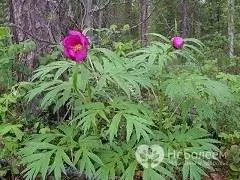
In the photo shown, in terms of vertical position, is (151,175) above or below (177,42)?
below

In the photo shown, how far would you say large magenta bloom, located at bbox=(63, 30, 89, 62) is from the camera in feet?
7.60

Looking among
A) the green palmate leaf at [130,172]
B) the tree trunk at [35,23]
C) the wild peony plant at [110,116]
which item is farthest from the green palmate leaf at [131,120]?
the tree trunk at [35,23]

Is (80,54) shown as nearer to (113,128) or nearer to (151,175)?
(113,128)

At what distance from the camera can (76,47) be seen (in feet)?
7.65

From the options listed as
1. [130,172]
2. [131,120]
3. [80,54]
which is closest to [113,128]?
[131,120]

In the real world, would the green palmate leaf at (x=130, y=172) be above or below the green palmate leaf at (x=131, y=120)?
below

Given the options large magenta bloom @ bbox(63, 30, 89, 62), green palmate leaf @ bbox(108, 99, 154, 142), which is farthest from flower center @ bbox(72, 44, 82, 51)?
green palmate leaf @ bbox(108, 99, 154, 142)

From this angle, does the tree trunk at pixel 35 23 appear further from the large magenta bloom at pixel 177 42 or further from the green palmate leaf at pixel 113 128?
the green palmate leaf at pixel 113 128

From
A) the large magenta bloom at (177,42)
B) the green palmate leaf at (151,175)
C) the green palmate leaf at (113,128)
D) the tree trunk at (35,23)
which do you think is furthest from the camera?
the tree trunk at (35,23)

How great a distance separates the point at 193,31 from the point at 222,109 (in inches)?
759

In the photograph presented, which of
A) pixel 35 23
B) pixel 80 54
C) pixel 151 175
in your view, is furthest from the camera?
pixel 35 23

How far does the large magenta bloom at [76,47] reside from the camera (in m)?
2.32

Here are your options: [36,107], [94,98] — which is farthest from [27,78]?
[94,98]

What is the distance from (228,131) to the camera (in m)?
4.54
